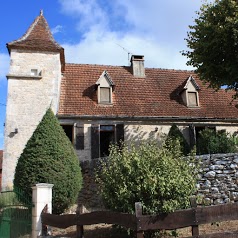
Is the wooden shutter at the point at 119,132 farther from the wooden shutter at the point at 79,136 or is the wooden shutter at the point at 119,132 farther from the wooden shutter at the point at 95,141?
the wooden shutter at the point at 79,136

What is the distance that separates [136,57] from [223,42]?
8814mm

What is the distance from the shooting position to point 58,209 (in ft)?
33.4

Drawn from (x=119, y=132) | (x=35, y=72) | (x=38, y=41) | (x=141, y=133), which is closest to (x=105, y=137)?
(x=119, y=132)

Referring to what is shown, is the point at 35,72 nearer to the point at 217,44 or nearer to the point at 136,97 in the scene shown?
the point at 136,97

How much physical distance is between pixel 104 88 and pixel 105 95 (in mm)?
438

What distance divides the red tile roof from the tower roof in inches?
73.1

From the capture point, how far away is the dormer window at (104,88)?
712 inches

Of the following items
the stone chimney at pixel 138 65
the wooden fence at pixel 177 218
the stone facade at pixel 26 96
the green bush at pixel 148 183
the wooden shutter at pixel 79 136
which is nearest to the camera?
the wooden fence at pixel 177 218

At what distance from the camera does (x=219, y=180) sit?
35.2 ft

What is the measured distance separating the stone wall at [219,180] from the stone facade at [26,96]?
8.69 meters

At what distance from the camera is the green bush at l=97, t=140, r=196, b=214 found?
745cm

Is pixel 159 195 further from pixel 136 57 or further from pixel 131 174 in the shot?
pixel 136 57

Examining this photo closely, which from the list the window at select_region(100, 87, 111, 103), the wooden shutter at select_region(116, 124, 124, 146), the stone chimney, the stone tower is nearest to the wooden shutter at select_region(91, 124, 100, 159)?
the wooden shutter at select_region(116, 124, 124, 146)

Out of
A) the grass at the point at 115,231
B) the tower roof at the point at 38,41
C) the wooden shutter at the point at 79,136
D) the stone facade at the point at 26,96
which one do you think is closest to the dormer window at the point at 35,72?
the stone facade at the point at 26,96
